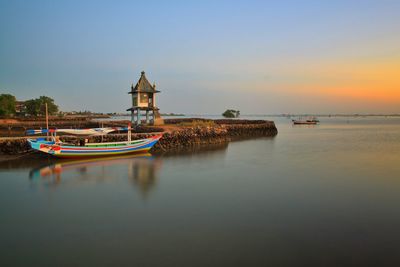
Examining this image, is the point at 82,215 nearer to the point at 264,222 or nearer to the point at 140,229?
the point at 140,229

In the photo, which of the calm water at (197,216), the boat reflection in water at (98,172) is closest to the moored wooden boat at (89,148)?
the boat reflection in water at (98,172)

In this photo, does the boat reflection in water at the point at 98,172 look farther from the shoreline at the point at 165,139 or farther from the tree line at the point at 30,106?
the tree line at the point at 30,106

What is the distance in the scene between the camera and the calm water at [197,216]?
6840mm

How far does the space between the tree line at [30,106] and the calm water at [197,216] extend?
4515cm

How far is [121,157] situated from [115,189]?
29.7ft

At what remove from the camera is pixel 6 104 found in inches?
2153

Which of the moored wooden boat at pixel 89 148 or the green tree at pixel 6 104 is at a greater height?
the green tree at pixel 6 104

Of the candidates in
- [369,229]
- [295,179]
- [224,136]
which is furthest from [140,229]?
[224,136]

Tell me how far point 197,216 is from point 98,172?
875 cm

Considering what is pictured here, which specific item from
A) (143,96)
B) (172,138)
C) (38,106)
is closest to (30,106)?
(38,106)

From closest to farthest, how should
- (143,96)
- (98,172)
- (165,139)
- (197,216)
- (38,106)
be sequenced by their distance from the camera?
(197,216) → (98,172) → (165,139) → (143,96) → (38,106)

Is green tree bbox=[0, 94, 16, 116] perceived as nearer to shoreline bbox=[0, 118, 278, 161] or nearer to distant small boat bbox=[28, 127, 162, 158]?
shoreline bbox=[0, 118, 278, 161]

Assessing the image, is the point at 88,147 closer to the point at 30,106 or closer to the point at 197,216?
the point at 197,216

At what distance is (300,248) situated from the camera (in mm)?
7152
